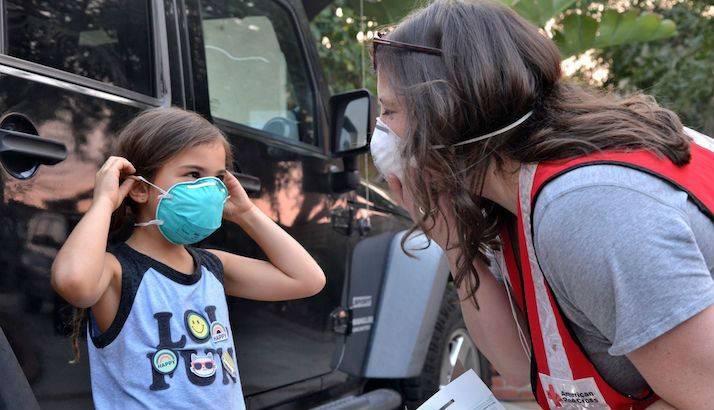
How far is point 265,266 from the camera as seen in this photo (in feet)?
8.73

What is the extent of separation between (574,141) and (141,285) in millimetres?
1201

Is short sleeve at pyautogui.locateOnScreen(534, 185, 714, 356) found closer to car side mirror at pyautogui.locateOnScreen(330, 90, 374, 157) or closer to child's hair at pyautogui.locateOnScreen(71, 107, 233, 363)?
child's hair at pyautogui.locateOnScreen(71, 107, 233, 363)

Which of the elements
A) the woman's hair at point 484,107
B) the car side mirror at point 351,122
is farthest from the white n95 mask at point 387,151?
the car side mirror at point 351,122

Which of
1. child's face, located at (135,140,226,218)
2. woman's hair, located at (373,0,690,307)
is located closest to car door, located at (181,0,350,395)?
child's face, located at (135,140,226,218)

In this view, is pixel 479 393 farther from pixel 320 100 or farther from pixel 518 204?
pixel 320 100

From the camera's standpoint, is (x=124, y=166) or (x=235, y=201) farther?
(x=235, y=201)

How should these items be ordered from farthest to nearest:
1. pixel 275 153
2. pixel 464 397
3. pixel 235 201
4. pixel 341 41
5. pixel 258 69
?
pixel 341 41
pixel 258 69
pixel 275 153
pixel 235 201
pixel 464 397

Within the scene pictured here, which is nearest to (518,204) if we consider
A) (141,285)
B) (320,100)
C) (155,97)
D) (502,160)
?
(502,160)

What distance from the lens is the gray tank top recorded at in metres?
2.03

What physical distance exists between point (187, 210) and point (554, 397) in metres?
1.10

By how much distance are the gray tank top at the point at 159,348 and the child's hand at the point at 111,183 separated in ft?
0.59

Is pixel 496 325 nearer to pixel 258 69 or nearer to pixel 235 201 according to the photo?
pixel 235 201

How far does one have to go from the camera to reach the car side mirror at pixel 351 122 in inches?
133

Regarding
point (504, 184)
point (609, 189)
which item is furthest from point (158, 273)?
point (609, 189)
